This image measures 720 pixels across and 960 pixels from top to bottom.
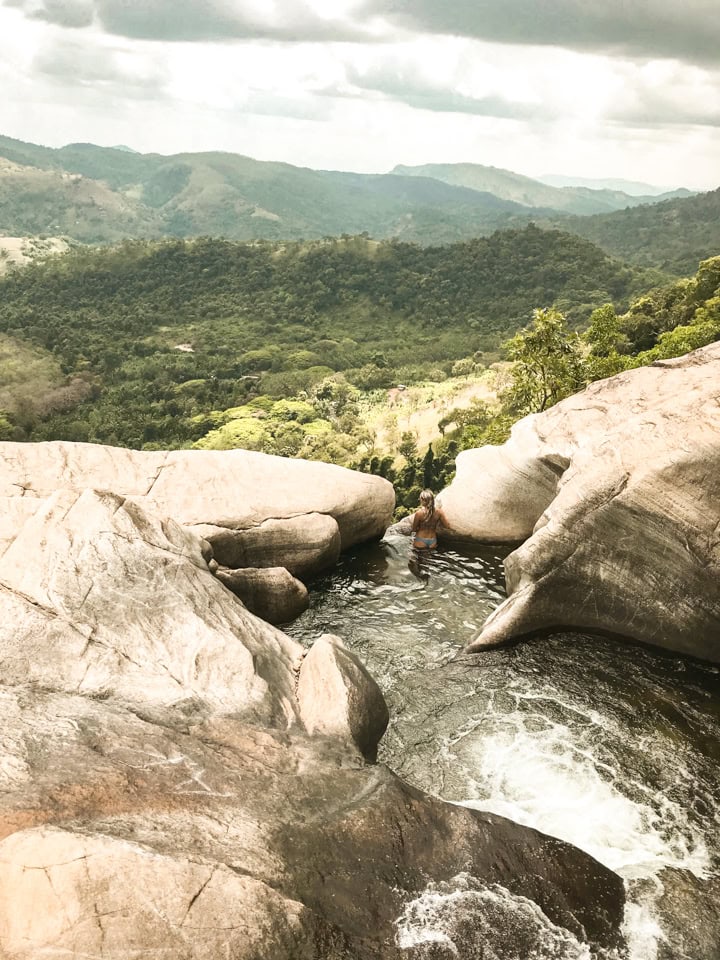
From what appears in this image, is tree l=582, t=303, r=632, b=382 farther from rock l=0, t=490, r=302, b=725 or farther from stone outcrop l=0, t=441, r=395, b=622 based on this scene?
rock l=0, t=490, r=302, b=725

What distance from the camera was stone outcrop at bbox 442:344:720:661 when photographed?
535 inches

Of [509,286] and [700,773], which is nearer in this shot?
[700,773]

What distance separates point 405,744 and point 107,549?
6041mm

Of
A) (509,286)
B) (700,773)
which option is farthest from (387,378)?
(700,773)

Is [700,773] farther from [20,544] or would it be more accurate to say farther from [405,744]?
[20,544]

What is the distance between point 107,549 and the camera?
41.0 feet

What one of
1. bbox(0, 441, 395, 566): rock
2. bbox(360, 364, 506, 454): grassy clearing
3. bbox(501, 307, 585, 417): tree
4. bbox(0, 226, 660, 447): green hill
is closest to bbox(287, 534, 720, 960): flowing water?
bbox(0, 441, 395, 566): rock

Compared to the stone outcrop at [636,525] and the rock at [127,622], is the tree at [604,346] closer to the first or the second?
the stone outcrop at [636,525]

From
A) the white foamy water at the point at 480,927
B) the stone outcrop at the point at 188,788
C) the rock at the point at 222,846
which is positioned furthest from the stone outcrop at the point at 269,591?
the white foamy water at the point at 480,927

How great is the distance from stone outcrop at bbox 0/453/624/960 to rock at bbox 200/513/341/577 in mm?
3020

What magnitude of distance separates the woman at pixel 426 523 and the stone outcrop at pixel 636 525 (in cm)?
343

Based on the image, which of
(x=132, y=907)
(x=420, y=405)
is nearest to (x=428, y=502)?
(x=132, y=907)

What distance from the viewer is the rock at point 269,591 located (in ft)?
52.7

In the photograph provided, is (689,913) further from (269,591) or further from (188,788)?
(269,591)
